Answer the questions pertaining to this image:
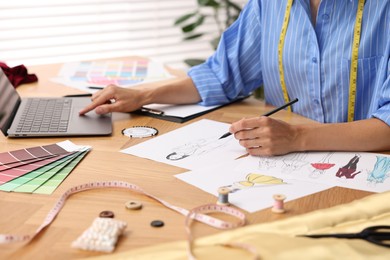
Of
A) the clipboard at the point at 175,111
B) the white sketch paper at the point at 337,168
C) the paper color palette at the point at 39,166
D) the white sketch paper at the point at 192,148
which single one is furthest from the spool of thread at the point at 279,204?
the clipboard at the point at 175,111

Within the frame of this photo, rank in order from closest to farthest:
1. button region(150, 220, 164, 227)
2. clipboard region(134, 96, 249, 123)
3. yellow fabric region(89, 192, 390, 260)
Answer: yellow fabric region(89, 192, 390, 260), button region(150, 220, 164, 227), clipboard region(134, 96, 249, 123)

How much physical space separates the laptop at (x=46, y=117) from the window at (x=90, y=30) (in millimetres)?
1432

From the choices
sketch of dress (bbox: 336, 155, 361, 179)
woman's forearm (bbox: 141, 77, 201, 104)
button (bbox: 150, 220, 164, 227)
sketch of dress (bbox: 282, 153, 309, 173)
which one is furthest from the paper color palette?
sketch of dress (bbox: 336, 155, 361, 179)

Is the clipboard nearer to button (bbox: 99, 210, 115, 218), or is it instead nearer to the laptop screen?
the laptop screen

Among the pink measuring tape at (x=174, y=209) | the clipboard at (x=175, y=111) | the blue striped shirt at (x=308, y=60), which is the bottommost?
the clipboard at (x=175, y=111)

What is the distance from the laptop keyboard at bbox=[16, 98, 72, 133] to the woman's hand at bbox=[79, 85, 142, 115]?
73 mm

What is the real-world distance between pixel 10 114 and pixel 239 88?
0.70m

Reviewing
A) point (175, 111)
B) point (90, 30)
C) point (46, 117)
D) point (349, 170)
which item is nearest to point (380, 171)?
point (349, 170)

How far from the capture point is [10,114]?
1748 millimetres

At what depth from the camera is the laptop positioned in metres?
1.64

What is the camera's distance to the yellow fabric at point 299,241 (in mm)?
1004

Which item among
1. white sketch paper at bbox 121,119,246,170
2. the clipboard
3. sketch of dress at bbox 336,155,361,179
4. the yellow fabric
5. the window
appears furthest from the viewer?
the window

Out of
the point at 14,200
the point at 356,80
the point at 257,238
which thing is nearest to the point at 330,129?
the point at 356,80

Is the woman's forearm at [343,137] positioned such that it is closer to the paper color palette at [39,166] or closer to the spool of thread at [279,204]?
the spool of thread at [279,204]
